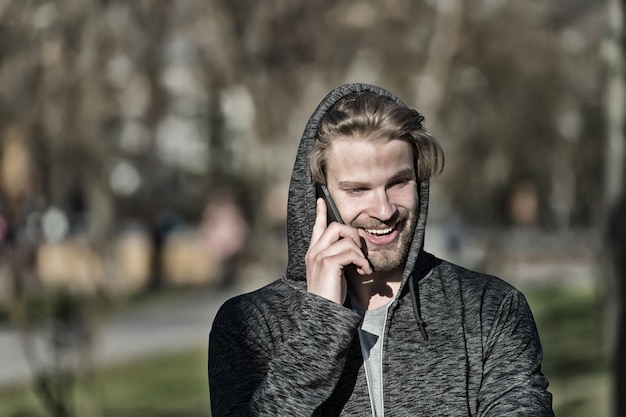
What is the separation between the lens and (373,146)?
Result: 9.08 ft

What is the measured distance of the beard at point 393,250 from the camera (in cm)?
279

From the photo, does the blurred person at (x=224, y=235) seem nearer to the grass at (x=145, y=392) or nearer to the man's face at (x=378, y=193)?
the grass at (x=145, y=392)

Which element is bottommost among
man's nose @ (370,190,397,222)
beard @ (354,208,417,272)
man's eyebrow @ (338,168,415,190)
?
beard @ (354,208,417,272)

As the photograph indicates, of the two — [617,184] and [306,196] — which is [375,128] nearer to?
[306,196]

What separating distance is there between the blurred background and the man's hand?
5.51 m

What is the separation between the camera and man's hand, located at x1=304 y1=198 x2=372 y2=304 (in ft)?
8.79

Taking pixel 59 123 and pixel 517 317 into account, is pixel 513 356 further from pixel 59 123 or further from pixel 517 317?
pixel 59 123

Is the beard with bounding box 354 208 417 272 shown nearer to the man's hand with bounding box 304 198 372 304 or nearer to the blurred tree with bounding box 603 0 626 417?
the man's hand with bounding box 304 198 372 304

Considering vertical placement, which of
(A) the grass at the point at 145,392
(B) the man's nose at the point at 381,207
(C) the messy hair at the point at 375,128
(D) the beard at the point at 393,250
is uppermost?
(A) the grass at the point at 145,392

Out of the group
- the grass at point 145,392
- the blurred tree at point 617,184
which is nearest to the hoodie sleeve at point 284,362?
the blurred tree at point 617,184

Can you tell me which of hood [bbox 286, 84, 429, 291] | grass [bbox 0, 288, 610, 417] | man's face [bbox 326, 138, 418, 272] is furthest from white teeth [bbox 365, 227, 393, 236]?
grass [bbox 0, 288, 610, 417]

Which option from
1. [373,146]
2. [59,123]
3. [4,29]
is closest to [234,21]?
[59,123]

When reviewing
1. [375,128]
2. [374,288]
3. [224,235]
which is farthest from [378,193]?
[224,235]

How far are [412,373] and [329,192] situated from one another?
17.4 inches
